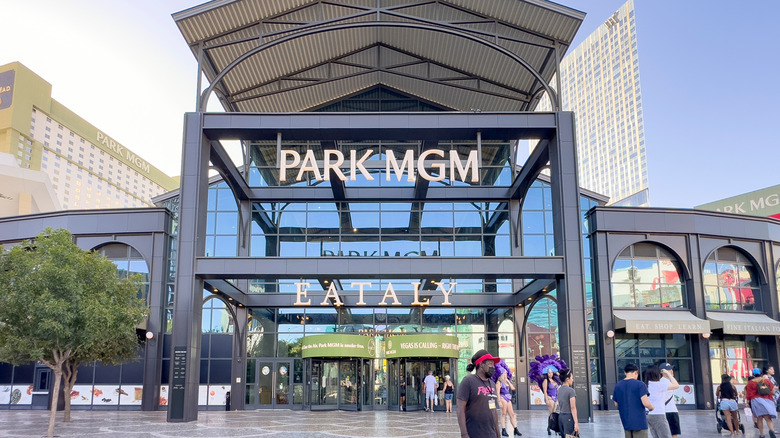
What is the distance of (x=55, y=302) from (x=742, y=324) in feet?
A: 83.8

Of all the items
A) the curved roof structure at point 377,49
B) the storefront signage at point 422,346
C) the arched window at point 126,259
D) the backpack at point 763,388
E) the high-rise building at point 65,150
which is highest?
the high-rise building at point 65,150

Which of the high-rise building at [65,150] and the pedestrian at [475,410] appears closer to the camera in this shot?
the pedestrian at [475,410]

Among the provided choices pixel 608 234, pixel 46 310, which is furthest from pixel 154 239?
pixel 608 234

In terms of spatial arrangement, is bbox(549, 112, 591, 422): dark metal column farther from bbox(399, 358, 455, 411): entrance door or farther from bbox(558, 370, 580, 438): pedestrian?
bbox(399, 358, 455, 411): entrance door

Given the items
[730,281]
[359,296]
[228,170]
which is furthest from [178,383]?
[730,281]

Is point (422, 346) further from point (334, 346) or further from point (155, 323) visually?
point (155, 323)

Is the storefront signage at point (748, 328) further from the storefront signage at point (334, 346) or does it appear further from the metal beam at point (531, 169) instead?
the storefront signage at point (334, 346)

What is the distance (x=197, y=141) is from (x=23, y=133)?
124 m

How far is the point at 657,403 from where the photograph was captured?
11.1 m

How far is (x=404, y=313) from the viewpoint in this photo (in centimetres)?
3169

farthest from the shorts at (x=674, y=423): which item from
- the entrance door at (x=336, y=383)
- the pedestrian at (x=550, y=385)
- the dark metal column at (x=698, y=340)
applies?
the entrance door at (x=336, y=383)

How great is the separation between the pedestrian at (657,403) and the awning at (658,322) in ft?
54.4

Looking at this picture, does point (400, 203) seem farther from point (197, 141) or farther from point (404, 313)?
point (197, 141)

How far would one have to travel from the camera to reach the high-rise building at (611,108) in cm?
15325
